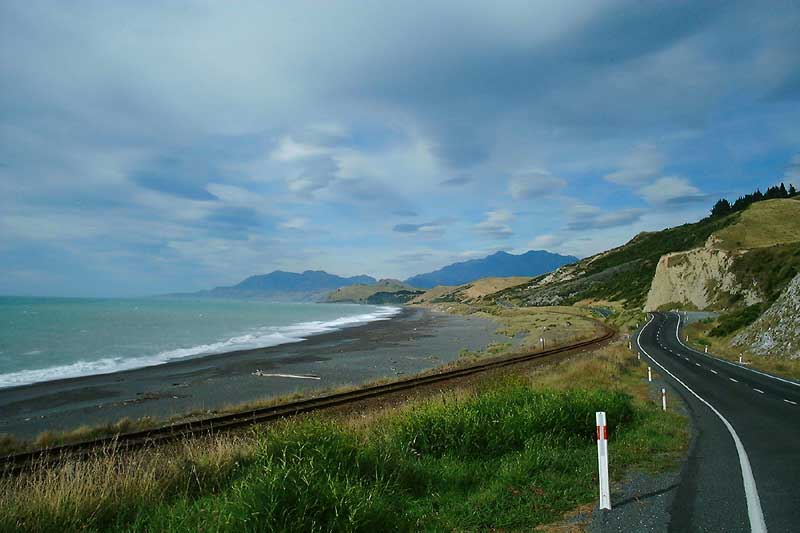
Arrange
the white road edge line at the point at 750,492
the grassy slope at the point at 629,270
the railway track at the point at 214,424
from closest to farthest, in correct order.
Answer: the white road edge line at the point at 750,492
the railway track at the point at 214,424
the grassy slope at the point at 629,270

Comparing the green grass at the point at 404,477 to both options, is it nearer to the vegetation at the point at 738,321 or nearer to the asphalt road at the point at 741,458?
the asphalt road at the point at 741,458

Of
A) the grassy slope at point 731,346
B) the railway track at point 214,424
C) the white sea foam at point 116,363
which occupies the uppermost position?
the grassy slope at point 731,346

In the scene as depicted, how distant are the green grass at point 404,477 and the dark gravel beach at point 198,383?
15343 millimetres

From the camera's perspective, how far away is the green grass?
190 inches

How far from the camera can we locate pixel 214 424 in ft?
55.3

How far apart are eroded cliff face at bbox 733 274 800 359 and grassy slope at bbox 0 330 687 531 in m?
25.3

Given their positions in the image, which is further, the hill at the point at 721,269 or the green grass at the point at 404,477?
the hill at the point at 721,269

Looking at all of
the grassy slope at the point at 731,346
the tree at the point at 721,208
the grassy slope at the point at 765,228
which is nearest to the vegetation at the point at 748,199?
the tree at the point at 721,208

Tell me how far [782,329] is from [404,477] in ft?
114

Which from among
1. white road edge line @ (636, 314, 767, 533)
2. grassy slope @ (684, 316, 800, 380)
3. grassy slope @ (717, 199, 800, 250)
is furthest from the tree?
white road edge line @ (636, 314, 767, 533)

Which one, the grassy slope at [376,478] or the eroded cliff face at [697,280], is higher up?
the eroded cliff face at [697,280]

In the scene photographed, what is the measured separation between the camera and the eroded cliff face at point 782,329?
2928cm

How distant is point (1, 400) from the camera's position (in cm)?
2392

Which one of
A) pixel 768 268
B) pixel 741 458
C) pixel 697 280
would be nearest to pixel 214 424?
pixel 741 458
